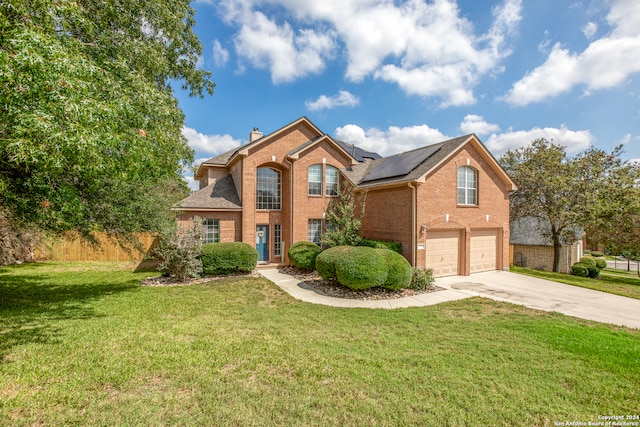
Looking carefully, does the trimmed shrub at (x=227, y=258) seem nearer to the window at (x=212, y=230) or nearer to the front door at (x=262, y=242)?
the window at (x=212, y=230)

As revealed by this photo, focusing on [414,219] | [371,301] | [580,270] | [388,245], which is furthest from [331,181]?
[580,270]

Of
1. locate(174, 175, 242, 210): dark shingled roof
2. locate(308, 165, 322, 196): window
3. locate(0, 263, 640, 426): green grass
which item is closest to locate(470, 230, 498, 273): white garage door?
locate(0, 263, 640, 426): green grass

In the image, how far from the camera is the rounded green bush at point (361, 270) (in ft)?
34.8

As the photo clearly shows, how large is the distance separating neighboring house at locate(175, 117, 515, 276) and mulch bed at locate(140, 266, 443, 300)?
2.30 metres

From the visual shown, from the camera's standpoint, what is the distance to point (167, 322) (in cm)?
755

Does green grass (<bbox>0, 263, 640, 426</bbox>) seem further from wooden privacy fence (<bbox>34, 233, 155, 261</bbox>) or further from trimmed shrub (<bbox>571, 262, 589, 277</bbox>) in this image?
trimmed shrub (<bbox>571, 262, 589, 277</bbox>)

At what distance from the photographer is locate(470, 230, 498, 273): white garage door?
1539cm

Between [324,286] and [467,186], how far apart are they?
365 inches

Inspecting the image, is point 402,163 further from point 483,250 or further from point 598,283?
point 598,283

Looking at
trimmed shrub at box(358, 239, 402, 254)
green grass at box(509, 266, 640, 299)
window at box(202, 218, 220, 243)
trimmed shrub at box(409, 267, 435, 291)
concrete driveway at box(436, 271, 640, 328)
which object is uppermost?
window at box(202, 218, 220, 243)

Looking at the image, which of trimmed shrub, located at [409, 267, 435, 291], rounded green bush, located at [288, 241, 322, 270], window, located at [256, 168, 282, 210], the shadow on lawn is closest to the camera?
the shadow on lawn

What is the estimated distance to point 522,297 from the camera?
10.9m

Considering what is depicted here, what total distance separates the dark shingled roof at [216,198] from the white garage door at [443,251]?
34.1 feet

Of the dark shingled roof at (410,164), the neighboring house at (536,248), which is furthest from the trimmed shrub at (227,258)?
the neighboring house at (536,248)
